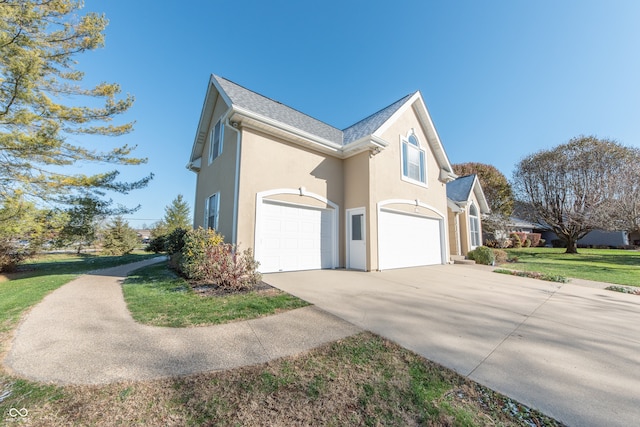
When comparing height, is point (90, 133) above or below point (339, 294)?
Result: above

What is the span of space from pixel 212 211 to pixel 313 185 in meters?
4.49

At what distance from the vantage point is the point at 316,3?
1032cm

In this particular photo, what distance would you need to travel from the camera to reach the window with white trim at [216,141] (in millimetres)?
10241

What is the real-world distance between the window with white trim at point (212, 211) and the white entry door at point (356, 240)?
5.17 meters

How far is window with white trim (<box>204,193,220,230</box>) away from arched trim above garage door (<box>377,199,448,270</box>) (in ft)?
20.7

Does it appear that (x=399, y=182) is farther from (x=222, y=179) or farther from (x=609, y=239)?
(x=609, y=239)

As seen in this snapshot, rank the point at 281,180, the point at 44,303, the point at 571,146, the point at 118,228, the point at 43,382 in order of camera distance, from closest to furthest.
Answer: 1. the point at 43,382
2. the point at 44,303
3. the point at 281,180
4. the point at 571,146
5. the point at 118,228

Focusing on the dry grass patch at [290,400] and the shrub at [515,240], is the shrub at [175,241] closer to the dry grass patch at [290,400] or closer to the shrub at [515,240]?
the dry grass patch at [290,400]

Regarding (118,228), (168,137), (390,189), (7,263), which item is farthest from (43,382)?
(118,228)

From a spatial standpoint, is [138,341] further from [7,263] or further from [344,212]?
[7,263]

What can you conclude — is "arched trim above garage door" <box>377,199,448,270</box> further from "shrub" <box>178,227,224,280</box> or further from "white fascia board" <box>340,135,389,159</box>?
"shrub" <box>178,227,224,280</box>

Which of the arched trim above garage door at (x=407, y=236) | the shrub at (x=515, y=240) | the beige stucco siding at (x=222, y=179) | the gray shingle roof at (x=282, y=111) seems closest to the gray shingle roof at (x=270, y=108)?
the gray shingle roof at (x=282, y=111)

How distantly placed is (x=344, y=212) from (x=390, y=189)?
218 cm

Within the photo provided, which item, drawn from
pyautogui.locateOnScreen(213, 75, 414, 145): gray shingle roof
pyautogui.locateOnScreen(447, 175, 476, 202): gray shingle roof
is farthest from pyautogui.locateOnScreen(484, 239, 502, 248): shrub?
pyautogui.locateOnScreen(213, 75, 414, 145): gray shingle roof
